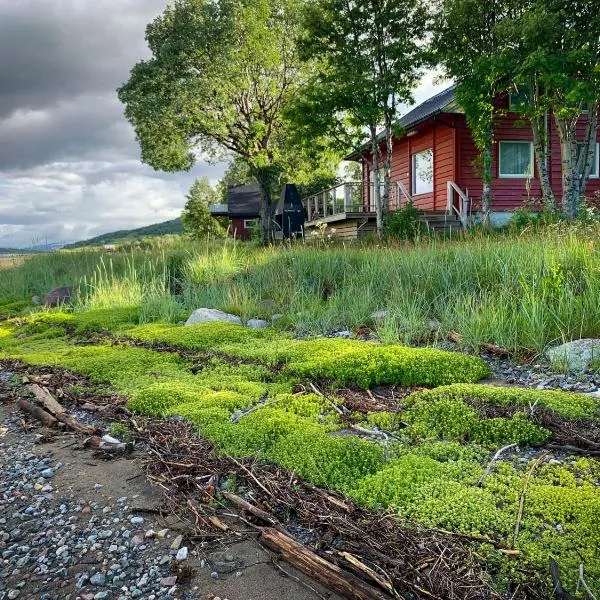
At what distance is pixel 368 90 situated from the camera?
14.6 meters

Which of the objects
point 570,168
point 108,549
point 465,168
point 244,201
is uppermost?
point 244,201

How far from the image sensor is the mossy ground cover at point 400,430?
178 centimetres

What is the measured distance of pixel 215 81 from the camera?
2067 cm

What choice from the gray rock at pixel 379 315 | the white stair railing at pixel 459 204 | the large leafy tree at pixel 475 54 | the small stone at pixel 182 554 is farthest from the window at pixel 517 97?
the small stone at pixel 182 554

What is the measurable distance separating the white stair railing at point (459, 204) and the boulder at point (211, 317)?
10.6 m

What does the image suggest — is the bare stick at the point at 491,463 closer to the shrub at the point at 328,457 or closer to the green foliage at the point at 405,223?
the shrub at the point at 328,457

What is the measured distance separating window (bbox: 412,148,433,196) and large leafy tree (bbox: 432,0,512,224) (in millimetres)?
3624

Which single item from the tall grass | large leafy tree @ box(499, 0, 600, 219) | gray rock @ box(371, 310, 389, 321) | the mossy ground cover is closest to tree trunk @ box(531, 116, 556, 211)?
large leafy tree @ box(499, 0, 600, 219)

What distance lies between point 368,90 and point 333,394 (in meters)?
13.2

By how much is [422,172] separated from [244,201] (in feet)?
77.2

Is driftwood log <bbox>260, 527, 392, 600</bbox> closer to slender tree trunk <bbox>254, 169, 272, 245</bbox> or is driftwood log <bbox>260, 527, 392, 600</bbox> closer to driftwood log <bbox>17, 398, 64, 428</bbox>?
driftwood log <bbox>17, 398, 64, 428</bbox>

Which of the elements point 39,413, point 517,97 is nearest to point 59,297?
point 39,413

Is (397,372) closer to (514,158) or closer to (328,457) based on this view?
(328,457)

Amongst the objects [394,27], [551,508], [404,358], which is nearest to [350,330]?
[404,358]
